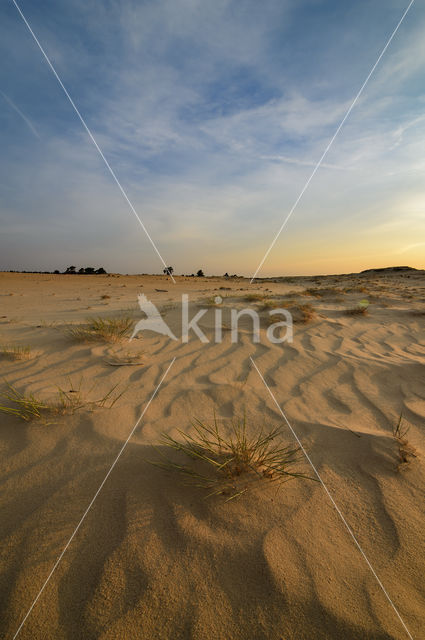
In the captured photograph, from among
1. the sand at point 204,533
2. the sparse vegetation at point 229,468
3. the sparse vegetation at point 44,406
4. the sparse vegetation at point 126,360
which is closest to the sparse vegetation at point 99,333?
the sparse vegetation at point 126,360

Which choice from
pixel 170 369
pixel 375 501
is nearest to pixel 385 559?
pixel 375 501

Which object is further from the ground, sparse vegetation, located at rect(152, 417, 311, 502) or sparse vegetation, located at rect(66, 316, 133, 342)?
sparse vegetation, located at rect(66, 316, 133, 342)

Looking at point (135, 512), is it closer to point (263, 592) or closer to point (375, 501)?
point (263, 592)

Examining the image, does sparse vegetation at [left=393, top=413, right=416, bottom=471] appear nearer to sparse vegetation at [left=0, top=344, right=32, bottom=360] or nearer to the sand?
the sand

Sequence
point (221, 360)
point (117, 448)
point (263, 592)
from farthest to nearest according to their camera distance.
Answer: point (221, 360), point (117, 448), point (263, 592)

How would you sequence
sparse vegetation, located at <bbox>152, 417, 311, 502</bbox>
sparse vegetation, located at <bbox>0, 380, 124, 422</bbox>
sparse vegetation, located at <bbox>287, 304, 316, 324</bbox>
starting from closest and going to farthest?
sparse vegetation, located at <bbox>152, 417, 311, 502</bbox> < sparse vegetation, located at <bbox>0, 380, 124, 422</bbox> < sparse vegetation, located at <bbox>287, 304, 316, 324</bbox>

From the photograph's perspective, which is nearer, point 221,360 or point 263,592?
point 263,592

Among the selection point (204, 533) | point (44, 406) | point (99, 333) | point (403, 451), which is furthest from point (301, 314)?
point (204, 533)

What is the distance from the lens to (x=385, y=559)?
113 centimetres

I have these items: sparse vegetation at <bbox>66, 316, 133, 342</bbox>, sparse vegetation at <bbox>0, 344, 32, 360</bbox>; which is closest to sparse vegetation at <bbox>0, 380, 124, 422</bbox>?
sparse vegetation at <bbox>0, 344, 32, 360</bbox>

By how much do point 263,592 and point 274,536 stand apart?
8.2 inches

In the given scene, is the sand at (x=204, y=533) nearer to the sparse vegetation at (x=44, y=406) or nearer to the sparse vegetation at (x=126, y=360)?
the sparse vegetation at (x=44, y=406)

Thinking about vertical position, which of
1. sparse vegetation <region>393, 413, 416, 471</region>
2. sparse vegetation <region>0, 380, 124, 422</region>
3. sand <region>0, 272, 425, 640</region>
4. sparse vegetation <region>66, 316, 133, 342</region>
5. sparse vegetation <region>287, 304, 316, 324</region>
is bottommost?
sand <region>0, 272, 425, 640</region>

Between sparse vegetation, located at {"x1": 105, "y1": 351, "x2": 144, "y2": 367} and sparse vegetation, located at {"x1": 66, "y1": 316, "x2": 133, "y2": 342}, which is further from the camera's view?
sparse vegetation, located at {"x1": 66, "y1": 316, "x2": 133, "y2": 342}
